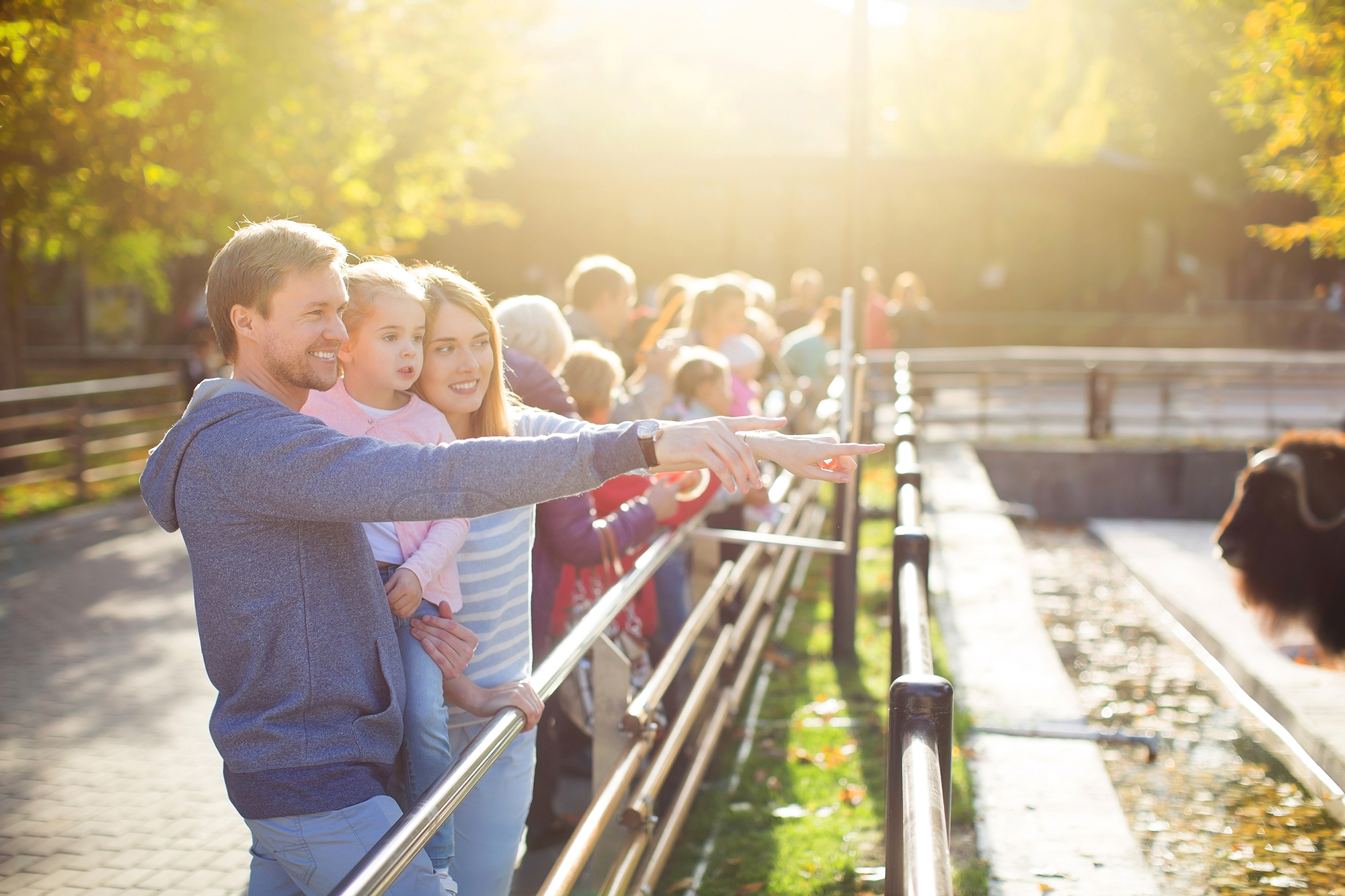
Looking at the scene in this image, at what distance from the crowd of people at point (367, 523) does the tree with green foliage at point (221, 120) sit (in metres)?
7.87

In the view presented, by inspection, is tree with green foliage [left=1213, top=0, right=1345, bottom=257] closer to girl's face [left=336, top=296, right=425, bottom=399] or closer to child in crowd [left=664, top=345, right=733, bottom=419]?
child in crowd [left=664, top=345, right=733, bottom=419]

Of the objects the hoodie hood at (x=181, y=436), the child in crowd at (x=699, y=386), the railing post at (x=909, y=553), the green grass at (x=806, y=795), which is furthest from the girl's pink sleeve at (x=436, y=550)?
the child in crowd at (x=699, y=386)

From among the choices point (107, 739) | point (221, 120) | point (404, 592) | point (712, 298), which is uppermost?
point (221, 120)

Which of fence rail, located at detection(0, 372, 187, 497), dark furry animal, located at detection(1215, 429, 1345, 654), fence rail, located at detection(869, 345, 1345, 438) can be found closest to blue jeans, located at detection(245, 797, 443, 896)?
dark furry animal, located at detection(1215, 429, 1345, 654)

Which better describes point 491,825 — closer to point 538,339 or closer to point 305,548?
point 305,548

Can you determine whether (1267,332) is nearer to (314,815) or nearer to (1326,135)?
(1326,135)

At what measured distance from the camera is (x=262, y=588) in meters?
2.03

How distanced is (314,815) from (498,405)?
1049mm

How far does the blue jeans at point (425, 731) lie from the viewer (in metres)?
2.36

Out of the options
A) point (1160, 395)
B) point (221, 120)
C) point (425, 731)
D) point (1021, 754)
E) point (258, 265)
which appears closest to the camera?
point (258, 265)

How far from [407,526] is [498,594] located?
29 cm

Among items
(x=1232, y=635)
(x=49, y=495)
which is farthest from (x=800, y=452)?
(x=49, y=495)

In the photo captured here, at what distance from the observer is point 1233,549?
6.48 metres

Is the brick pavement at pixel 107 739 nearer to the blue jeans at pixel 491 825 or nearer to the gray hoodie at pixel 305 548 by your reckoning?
the blue jeans at pixel 491 825
